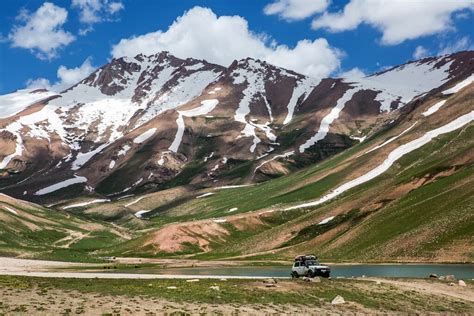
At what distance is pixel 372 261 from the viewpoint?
107 meters

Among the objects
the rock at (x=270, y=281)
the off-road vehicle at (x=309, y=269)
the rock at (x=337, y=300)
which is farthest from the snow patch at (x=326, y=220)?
the rock at (x=337, y=300)

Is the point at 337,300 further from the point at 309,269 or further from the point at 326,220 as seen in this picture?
the point at 326,220

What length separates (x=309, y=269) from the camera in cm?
6369

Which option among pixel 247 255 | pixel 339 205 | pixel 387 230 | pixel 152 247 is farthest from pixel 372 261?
pixel 152 247

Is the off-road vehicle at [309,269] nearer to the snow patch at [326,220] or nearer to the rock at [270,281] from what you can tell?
the rock at [270,281]

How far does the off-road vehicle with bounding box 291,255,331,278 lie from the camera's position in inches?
2491

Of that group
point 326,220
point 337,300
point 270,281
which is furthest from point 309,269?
point 326,220

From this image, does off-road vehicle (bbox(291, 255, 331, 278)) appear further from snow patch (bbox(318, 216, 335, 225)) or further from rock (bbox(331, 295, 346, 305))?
snow patch (bbox(318, 216, 335, 225))

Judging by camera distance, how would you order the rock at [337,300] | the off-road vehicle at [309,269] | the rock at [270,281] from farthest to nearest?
the off-road vehicle at [309,269], the rock at [270,281], the rock at [337,300]

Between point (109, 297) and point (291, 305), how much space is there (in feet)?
47.8

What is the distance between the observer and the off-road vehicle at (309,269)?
63281mm

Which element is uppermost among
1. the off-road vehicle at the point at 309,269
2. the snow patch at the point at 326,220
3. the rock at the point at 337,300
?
the snow patch at the point at 326,220

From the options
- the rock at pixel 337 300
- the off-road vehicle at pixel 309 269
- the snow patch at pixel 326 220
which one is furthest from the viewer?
the snow patch at pixel 326 220

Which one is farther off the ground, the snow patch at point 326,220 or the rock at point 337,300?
the snow patch at point 326,220
